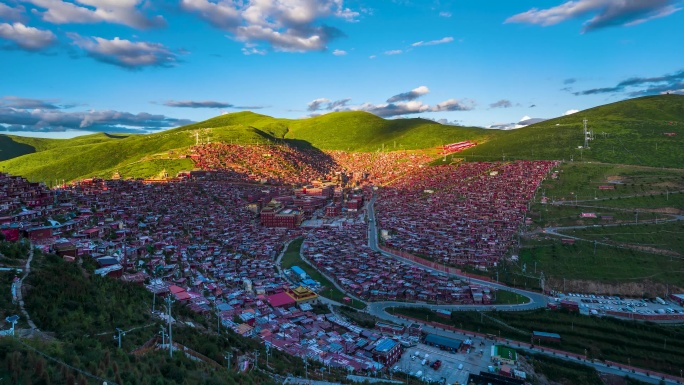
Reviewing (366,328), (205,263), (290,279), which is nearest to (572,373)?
(366,328)

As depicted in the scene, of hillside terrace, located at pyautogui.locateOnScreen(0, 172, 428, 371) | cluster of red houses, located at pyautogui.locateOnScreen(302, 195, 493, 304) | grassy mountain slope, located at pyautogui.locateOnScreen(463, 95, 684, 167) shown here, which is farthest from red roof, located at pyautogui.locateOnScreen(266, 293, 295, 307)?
grassy mountain slope, located at pyautogui.locateOnScreen(463, 95, 684, 167)

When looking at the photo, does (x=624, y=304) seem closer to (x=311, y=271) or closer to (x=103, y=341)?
(x=311, y=271)

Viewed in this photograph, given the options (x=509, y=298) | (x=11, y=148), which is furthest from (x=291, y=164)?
(x=11, y=148)

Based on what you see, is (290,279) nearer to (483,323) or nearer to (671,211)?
(483,323)

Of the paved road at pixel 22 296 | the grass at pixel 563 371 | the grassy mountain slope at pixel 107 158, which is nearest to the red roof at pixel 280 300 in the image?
the paved road at pixel 22 296

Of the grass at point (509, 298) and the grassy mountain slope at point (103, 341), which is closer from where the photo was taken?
the grassy mountain slope at point (103, 341)

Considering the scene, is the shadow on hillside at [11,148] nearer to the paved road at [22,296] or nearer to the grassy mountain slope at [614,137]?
the grassy mountain slope at [614,137]
